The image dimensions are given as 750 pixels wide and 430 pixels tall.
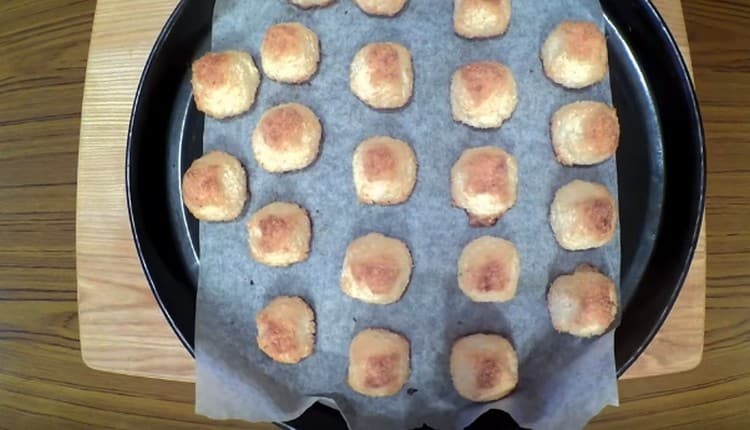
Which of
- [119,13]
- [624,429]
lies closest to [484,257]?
[624,429]

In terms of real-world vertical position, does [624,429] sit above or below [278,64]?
below

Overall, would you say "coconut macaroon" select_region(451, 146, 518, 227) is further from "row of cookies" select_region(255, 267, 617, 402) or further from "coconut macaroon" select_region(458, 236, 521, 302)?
"row of cookies" select_region(255, 267, 617, 402)

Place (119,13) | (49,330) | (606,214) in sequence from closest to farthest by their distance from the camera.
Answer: (606,214) < (119,13) < (49,330)

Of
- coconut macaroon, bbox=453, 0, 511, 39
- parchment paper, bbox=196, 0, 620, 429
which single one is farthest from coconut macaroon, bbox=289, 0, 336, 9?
coconut macaroon, bbox=453, 0, 511, 39

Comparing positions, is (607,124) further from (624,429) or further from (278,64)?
(624,429)

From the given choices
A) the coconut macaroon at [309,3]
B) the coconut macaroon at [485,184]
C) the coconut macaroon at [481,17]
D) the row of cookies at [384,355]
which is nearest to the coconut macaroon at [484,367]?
the row of cookies at [384,355]
